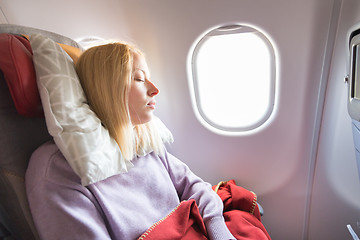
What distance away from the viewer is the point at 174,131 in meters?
1.64

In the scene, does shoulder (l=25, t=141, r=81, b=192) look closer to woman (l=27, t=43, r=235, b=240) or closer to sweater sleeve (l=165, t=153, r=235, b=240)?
woman (l=27, t=43, r=235, b=240)

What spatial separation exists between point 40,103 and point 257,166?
4.42ft

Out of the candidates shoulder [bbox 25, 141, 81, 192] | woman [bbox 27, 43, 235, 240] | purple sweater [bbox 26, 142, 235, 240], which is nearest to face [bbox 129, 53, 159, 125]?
woman [bbox 27, 43, 235, 240]

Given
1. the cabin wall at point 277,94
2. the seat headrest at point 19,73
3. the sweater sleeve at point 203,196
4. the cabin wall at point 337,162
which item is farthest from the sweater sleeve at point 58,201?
the cabin wall at point 337,162

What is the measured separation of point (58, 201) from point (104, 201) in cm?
16

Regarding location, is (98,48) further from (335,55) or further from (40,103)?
(335,55)

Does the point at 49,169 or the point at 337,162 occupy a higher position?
the point at 49,169

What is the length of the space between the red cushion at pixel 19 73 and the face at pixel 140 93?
13.9 inches

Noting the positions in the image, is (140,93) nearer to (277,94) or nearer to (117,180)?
(117,180)

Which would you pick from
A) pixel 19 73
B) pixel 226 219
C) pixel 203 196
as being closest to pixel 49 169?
pixel 19 73

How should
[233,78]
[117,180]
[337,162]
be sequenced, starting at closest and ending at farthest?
[117,180], [337,162], [233,78]

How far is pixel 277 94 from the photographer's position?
1.31 meters

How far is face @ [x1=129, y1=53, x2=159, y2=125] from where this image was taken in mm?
956

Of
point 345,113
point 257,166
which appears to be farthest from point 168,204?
point 345,113
